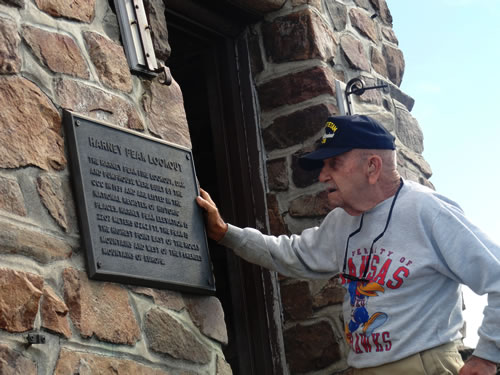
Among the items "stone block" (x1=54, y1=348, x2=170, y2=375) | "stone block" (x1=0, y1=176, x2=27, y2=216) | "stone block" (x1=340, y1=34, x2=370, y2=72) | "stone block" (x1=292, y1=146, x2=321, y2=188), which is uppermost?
"stone block" (x1=340, y1=34, x2=370, y2=72)

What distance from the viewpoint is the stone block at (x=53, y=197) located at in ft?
9.10

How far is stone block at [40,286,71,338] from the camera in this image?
2.63 m

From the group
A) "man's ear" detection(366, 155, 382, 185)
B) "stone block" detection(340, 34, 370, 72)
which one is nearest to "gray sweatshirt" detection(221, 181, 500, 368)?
"man's ear" detection(366, 155, 382, 185)

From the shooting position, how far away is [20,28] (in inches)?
114

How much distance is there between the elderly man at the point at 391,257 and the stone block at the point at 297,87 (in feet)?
3.18

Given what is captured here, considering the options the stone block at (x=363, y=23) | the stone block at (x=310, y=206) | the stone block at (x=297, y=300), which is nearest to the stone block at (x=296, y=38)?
the stone block at (x=363, y=23)

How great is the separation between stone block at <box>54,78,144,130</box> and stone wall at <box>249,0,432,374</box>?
1285mm

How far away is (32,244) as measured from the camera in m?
2.67

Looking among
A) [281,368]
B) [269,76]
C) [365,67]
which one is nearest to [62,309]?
[281,368]

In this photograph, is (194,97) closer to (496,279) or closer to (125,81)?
(125,81)

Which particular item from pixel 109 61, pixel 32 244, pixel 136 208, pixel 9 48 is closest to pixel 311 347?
pixel 136 208

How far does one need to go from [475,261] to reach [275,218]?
1.44 metres

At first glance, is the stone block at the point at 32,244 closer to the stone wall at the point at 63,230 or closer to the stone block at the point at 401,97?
the stone wall at the point at 63,230

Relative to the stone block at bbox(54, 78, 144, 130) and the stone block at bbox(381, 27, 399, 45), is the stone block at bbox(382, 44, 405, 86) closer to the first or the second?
the stone block at bbox(381, 27, 399, 45)
